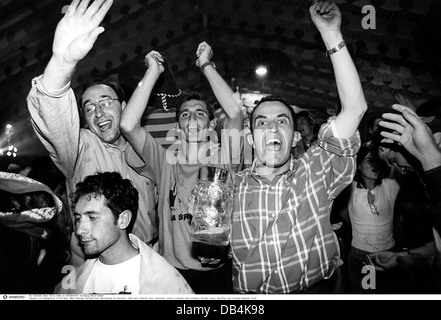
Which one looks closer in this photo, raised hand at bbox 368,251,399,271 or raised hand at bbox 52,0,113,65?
raised hand at bbox 52,0,113,65

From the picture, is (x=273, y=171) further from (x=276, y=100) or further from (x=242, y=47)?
(x=242, y=47)

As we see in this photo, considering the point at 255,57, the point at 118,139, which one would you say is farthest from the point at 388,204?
the point at 118,139

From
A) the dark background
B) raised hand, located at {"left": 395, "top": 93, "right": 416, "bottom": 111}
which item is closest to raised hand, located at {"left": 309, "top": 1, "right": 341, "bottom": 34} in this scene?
the dark background

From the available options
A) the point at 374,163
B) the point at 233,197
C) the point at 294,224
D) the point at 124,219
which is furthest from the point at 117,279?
the point at 374,163

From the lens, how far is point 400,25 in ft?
4.07

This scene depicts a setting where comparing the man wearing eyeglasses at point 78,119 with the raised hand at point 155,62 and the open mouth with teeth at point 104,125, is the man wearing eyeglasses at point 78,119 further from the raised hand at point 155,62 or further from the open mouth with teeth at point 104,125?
the raised hand at point 155,62

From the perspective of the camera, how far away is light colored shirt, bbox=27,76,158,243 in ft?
3.76

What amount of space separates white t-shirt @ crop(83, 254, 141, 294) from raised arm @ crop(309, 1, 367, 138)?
2.20 feet

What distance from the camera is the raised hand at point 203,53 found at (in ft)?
4.32

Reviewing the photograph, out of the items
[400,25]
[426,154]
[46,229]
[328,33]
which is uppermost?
[400,25]

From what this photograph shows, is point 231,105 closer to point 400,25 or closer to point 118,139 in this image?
point 118,139

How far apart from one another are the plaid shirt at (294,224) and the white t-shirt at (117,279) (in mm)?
282

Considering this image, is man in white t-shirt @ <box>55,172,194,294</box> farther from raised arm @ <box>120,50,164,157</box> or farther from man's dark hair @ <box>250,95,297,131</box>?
man's dark hair @ <box>250,95,297,131</box>
